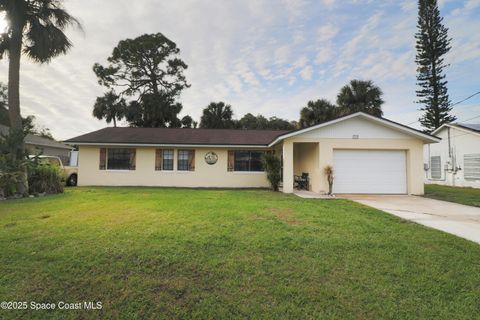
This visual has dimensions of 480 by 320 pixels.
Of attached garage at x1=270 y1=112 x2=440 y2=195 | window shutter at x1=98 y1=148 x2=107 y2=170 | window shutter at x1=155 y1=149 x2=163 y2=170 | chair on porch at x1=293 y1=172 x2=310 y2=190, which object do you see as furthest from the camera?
window shutter at x1=155 y1=149 x2=163 y2=170

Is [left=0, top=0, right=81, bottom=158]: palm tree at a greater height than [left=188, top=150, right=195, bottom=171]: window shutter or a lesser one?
greater

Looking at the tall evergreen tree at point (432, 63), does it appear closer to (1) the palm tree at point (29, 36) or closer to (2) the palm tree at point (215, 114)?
(2) the palm tree at point (215, 114)

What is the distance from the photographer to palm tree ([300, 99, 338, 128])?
19734 mm

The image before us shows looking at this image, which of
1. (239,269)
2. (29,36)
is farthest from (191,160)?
(239,269)

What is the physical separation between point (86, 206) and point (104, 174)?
7288 millimetres

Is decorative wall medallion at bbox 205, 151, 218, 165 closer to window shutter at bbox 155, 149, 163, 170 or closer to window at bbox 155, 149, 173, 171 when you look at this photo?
window at bbox 155, 149, 173, 171

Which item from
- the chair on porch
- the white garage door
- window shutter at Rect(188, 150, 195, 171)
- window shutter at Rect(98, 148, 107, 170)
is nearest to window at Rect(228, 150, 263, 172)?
window shutter at Rect(188, 150, 195, 171)

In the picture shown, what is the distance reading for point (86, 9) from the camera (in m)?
10.1

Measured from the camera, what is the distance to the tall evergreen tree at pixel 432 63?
2155 centimetres

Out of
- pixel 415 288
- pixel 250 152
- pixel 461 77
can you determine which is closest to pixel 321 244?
pixel 415 288

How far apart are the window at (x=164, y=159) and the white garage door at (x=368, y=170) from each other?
8.96 m

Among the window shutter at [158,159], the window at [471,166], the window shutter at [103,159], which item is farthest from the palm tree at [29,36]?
the window at [471,166]

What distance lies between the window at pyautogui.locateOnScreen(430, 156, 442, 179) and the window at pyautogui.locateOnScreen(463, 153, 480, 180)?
1937 mm

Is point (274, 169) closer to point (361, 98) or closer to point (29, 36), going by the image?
point (361, 98)
